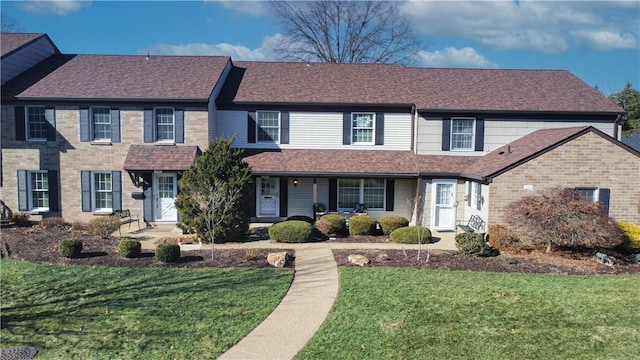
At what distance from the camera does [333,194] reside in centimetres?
2047

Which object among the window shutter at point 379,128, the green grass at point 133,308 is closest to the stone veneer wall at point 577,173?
the window shutter at point 379,128

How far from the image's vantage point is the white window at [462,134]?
20.3 metres

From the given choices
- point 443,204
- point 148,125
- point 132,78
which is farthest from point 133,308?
point 132,78

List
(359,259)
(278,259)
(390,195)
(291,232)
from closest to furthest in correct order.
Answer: (278,259), (359,259), (291,232), (390,195)

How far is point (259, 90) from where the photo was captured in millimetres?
21703

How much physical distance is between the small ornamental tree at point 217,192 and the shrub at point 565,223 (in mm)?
9309

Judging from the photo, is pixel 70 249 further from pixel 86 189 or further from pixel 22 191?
pixel 22 191

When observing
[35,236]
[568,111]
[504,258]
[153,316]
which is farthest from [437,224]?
[35,236]

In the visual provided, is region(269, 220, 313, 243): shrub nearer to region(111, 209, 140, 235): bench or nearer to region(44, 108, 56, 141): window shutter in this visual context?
region(111, 209, 140, 235): bench

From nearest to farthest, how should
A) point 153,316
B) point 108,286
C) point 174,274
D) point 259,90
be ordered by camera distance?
1. point 153,316
2. point 108,286
3. point 174,274
4. point 259,90

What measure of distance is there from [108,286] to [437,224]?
13.0 metres

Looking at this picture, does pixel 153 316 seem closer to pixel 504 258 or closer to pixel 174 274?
pixel 174 274

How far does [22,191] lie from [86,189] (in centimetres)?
283

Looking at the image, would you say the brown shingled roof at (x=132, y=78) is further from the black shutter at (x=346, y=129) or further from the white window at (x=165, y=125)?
the black shutter at (x=346, y=129)
